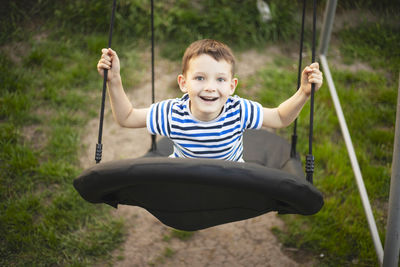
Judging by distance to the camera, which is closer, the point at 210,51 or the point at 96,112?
the point at 210,51

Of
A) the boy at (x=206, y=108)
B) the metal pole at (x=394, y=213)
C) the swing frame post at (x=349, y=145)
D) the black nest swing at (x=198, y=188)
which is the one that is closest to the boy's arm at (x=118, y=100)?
the boy at (x=206, y=108)

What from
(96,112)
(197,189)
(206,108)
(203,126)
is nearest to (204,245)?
(203,126)

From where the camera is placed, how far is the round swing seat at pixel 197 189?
1.02 metres

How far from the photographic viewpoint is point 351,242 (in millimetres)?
2176

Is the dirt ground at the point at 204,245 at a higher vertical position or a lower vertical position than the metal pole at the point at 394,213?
lower

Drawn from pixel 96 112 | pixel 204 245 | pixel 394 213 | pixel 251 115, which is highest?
pixel 96 112

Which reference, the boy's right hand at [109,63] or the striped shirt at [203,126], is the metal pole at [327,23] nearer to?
the striped shirt at [203,126]

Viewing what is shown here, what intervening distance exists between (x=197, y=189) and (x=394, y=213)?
92cm

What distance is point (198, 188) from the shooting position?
1165 millimetres

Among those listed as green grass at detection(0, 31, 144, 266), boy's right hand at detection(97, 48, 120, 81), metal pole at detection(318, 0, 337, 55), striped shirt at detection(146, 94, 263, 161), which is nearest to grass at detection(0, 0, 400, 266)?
green grass at detection(0, 31, 144, 266)

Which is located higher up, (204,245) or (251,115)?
(251,115)

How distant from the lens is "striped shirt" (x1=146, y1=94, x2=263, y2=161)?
158cm

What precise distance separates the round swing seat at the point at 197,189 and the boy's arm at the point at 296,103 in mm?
398

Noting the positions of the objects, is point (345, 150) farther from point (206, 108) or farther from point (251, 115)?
point (206, 108)
